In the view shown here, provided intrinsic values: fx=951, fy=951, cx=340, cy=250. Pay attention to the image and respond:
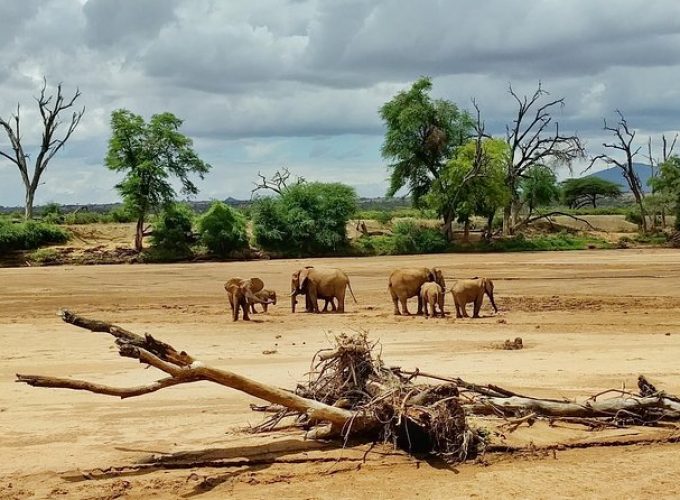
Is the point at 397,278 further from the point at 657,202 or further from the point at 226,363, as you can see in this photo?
the point at 657,202

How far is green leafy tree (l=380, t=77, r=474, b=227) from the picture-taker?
54.8 meters

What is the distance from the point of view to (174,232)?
4703 cm

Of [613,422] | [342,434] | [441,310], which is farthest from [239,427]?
[441,310]

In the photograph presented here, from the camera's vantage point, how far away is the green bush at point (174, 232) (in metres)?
46.4

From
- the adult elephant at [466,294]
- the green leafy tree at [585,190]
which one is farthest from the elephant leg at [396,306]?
the green leafy tree at [585,190]

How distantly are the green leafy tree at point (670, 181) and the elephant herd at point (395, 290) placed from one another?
3543 cm

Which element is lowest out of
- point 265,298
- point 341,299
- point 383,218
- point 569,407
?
point 569,407

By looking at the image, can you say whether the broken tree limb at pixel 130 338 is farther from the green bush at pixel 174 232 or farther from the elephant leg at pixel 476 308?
the green bush at pixel 174 232

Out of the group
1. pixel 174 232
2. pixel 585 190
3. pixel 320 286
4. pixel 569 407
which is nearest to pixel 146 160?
pixel 174 232

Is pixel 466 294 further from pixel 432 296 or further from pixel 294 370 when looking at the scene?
pixel 294 370

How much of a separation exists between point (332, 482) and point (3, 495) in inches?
113

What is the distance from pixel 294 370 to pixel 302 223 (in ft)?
109

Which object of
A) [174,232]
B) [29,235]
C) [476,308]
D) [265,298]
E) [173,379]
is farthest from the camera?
→ [174,232]

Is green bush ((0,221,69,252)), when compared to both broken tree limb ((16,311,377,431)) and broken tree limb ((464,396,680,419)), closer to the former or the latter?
broken tree limb ((16,311,377,431))
